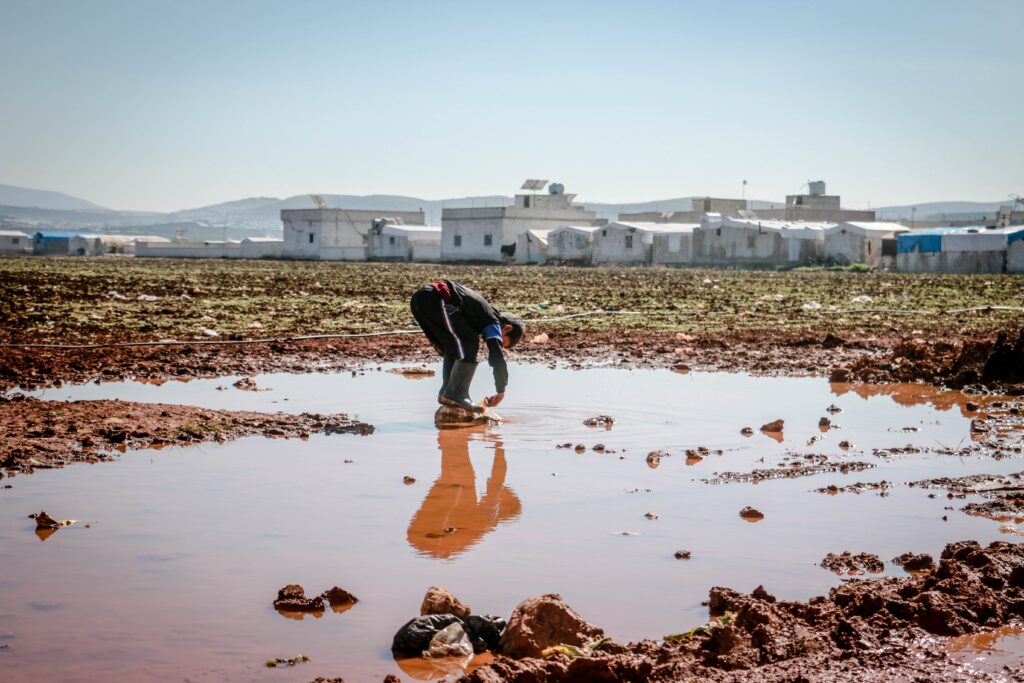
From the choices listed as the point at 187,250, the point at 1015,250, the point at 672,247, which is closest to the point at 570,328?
the point at 1015,250

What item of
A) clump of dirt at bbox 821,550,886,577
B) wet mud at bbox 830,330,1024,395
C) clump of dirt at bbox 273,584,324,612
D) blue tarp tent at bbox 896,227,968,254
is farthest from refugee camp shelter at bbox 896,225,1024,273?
clump of dirt at bbox 273,584,324,612

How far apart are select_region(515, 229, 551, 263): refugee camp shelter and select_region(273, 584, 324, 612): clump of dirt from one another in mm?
69062

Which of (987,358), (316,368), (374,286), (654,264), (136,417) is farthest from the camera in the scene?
(654,264)

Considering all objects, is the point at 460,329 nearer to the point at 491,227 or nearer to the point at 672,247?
the point at 672,247

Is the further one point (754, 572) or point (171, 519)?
point (171, 519)

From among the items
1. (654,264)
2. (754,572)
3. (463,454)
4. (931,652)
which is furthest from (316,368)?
(654,264)

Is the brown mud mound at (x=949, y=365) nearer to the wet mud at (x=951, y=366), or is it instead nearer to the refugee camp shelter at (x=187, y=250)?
the wet mud at (x=951, y=366)

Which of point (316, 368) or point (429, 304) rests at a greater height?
point (429, 304)

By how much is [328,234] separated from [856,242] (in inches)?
1605

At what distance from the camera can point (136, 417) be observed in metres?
10.0

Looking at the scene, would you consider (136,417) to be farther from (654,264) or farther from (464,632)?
(654,264)

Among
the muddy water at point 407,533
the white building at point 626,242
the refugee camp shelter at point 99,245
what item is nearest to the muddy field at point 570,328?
the muddy water at point 407,533

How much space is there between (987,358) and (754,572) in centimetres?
883

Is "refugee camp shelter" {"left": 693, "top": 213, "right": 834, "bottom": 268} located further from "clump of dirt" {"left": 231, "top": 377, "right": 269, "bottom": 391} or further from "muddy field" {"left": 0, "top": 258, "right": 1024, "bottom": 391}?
"clump of dirt" {"left": 231, "top": 377, "right": 269, "bottom": 391}
